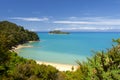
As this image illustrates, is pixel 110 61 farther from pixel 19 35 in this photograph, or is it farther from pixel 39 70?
pixel 19 35

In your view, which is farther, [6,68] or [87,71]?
[6,68]

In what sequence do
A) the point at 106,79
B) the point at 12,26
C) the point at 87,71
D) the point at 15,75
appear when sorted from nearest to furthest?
the point at 106,79, the point at 87,71, the point at 15,75, the point at 12,26

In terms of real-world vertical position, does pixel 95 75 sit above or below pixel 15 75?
above

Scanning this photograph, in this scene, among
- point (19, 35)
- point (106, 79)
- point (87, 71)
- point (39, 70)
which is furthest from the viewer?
point (19, 35)

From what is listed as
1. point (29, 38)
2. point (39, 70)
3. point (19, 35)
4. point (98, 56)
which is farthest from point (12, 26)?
point (98, 56)

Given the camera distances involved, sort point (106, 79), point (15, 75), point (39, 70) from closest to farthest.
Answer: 1. point (106, 79)
2. point (15, 75)
3. point (39, 70)

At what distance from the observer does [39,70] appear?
24812 millimetres

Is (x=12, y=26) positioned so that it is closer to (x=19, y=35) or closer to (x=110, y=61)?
(x=19, y=35)

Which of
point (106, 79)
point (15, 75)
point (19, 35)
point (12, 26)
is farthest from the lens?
point (12, 26)

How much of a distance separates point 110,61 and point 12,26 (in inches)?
5386

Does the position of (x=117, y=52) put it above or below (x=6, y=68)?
above

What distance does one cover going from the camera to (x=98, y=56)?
10.1m

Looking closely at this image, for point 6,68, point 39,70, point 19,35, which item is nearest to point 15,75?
point 6,68

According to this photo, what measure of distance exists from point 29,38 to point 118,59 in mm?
136510
